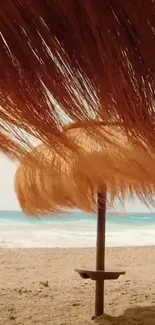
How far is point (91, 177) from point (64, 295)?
2.27 m

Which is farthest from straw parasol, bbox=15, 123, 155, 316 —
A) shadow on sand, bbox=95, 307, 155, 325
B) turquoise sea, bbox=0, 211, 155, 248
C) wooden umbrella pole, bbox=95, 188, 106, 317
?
turquoise sea, bbox=0, 211, 155, 248

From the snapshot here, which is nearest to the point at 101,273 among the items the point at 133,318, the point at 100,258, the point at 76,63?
the point at 100,258

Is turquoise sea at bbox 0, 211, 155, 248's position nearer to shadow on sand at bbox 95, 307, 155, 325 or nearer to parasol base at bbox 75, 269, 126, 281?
shadow on sand at bbox 95, 307, 155, 325

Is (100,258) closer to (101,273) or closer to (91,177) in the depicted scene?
(101,273)

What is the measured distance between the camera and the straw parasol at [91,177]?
28.4 inches

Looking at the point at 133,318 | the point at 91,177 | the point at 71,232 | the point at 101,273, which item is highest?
the point at 71,232

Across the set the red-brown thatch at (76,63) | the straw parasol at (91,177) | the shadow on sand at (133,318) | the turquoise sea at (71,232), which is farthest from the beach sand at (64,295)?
the turquoise sea at (71,232)

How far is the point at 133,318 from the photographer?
8.19 feet

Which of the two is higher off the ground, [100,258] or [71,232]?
[71,232]

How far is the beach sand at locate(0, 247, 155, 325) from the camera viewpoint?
8.25ft

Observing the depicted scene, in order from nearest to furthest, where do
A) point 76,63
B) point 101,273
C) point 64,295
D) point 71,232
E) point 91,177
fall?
point 76,63
point 91,177
point 101,273
point 64,295
point 71,232

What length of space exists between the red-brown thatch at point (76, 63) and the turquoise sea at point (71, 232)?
425 inches

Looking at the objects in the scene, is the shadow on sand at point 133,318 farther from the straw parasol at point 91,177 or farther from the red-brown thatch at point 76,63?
the red-brown thatch at point 76,63

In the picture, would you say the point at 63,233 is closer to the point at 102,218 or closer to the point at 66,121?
the point at 102,218
